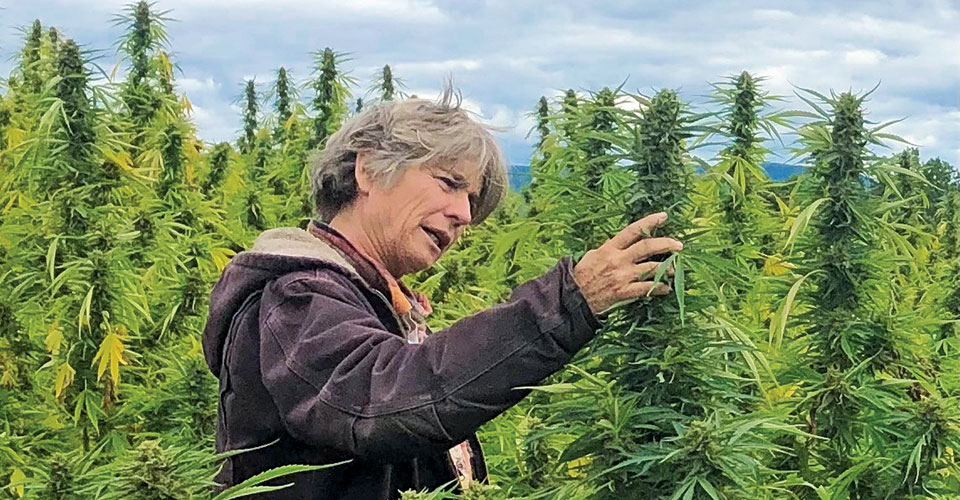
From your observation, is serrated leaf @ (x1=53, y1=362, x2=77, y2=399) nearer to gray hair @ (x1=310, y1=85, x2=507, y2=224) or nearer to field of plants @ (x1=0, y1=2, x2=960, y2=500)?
field of plants @ (x1=0, y1=2, x2=960, y2=500)

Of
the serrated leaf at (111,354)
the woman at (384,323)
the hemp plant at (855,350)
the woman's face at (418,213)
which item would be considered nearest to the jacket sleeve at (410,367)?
the woman at (384,323)

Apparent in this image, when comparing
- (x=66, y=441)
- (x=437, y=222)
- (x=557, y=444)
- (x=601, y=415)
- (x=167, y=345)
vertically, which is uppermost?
(x=437, y=222)

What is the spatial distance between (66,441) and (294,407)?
152 centimetres

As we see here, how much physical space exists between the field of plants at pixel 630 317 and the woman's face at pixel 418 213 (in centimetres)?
11

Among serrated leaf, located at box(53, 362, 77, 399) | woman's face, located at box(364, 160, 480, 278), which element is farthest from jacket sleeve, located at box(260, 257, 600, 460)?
serrated leaf, located at box(53, 362, 77, 399)

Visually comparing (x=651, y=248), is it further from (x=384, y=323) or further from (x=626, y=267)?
(x=384, y=323)

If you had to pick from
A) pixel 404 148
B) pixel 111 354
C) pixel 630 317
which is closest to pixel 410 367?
pixel 630 317

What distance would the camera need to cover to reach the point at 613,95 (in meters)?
1.49

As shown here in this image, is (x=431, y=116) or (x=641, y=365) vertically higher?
(x=431, y=116)

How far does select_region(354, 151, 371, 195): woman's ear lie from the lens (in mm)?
1875

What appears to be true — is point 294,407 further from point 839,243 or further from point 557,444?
point 839,243

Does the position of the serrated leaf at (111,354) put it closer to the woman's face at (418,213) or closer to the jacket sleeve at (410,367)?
the woman's face at (418,213)

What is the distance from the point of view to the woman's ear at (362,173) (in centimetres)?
188

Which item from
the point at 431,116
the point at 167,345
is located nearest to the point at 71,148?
the point at 167,345
